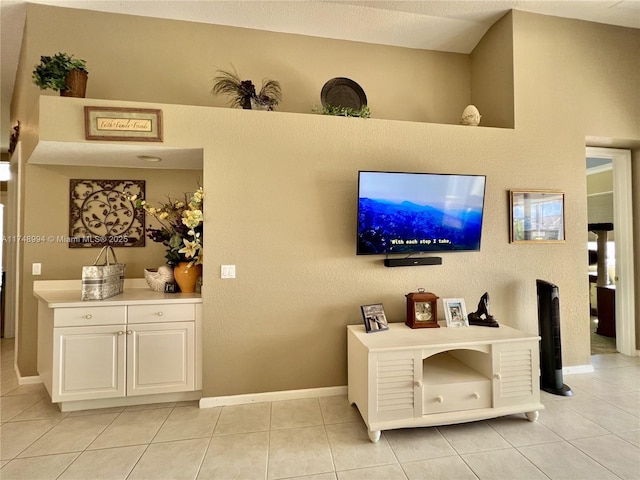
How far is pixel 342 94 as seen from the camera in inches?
122

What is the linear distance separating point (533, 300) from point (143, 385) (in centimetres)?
360

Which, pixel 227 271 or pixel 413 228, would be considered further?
pixel 413 228

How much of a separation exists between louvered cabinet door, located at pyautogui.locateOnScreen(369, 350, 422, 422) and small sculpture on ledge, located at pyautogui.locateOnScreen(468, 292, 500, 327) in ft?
2.68

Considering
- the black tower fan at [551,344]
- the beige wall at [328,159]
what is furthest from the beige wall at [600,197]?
the black tower fan at [551,344]

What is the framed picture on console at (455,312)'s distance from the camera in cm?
268

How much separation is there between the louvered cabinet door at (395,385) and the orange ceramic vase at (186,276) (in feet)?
5.68

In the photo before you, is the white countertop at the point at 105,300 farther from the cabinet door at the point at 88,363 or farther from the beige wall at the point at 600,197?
the beige wall at the point at 600,197

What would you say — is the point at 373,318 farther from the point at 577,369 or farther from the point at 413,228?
the point at 577,369

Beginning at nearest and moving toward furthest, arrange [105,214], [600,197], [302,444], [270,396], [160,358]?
[302,444], [160,358], [270,396], [105,214], [600,197]

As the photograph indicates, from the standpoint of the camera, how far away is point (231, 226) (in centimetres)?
264

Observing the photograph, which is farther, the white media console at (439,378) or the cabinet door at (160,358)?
the cabinet door at (160,358)

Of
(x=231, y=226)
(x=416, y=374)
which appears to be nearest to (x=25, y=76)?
(x=231, y=226)

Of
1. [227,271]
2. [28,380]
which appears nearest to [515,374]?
[227,271]

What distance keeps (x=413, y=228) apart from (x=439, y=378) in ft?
3.96
